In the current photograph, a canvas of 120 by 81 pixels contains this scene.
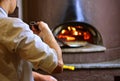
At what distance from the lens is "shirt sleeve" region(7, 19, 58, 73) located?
31.6 inches

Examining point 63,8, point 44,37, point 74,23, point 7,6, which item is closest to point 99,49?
point 74,23

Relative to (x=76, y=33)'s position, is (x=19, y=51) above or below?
above

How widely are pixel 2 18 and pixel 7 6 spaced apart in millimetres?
90

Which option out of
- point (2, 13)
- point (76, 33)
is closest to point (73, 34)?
point (76, 33)

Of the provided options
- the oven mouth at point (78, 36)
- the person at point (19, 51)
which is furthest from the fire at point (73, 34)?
the person at point (19, 51)

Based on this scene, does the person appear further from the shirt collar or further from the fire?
the fire

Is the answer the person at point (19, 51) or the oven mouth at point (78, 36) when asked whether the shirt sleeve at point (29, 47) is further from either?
the oven mouth at point (78, 36)

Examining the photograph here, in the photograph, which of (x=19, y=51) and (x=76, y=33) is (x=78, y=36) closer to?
(x=76, y=33)

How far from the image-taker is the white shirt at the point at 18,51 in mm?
805

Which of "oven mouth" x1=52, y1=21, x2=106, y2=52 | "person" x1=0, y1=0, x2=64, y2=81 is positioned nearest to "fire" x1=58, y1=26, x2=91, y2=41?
"oven mouth" x1=52, y1=21, x2=106, y2=52

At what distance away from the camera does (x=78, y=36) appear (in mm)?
2410

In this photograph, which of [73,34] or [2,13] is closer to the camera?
[2,13]

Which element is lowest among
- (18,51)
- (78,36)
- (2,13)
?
(78,36)

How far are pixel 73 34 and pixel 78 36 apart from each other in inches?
2.0
